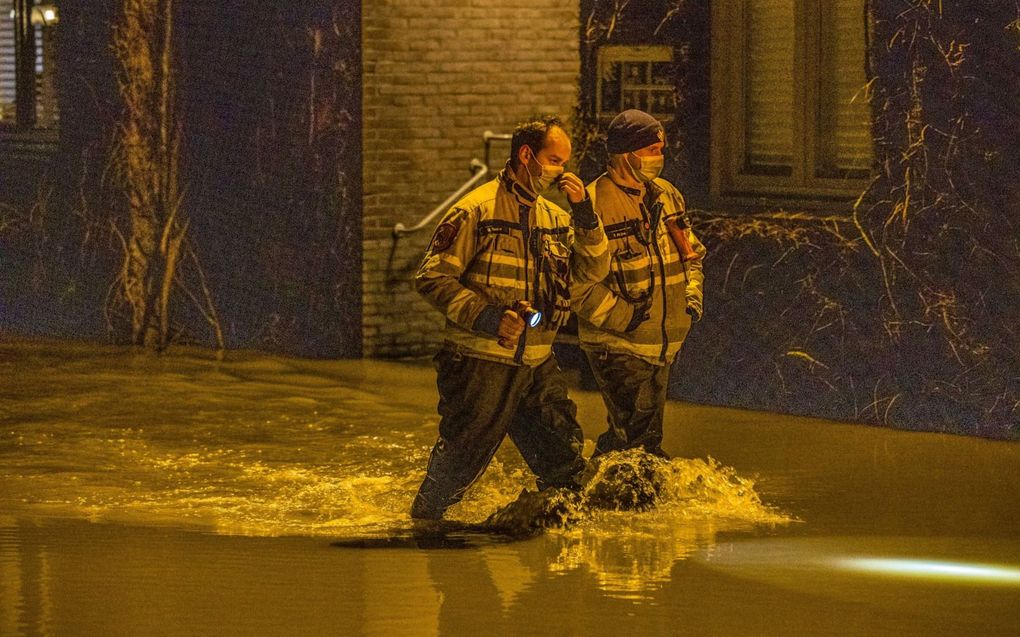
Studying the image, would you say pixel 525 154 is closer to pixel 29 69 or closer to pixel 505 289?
pixel 505 289

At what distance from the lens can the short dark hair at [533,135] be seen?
27.9 ft

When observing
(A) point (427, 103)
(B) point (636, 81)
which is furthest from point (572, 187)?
(A) point (427, 103)

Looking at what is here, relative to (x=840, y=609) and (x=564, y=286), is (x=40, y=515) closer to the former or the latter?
(x=564, y=286)

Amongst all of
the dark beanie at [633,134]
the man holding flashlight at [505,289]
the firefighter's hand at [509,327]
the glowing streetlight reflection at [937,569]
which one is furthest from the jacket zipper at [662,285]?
the glowing streetlight reflection at [937,569]

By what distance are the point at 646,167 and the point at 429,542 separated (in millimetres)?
1846

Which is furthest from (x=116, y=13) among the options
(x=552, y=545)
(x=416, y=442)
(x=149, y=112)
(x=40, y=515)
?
(x=552, y=545)

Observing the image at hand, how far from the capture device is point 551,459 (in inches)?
348

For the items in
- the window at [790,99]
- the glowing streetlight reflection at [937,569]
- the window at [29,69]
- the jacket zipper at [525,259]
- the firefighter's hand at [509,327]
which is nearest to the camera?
the glowing streetlight reflection at [937,569]

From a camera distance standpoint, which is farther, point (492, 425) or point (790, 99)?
point (790, 99)

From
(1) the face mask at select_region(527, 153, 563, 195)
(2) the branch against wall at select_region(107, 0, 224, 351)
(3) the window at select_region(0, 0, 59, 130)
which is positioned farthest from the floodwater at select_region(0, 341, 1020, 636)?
(3) the window at select_region(0, 0, 59, 130)

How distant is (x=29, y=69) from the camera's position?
54.9 feet

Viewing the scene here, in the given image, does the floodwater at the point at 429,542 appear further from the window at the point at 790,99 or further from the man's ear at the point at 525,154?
the man's ear at the point at 525,154

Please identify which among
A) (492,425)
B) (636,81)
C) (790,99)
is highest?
(636,81)

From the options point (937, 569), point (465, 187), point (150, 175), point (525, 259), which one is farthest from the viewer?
point (150, 175)
